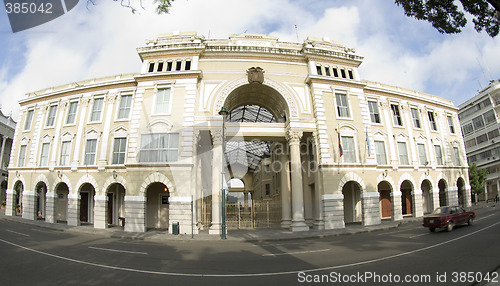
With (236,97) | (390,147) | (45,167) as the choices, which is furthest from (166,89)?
(390,147)

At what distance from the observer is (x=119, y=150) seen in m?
Result: 24.1

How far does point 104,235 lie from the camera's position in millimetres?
19094

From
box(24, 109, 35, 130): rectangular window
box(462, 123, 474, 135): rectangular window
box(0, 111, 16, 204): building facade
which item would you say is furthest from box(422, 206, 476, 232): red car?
box(0, 111, 16, 204): building facade

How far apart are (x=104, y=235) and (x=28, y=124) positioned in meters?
19.8

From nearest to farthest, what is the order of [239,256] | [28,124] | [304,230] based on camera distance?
1. [239,256]
2. [304,230]
3. [28,124]

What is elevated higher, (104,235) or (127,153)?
(127,153)

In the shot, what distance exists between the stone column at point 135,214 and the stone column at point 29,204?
45.4ft

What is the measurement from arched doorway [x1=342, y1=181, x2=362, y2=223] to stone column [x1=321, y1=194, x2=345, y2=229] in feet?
18.4

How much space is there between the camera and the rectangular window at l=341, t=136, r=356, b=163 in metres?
23.3

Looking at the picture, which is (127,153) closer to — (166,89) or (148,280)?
(166,89)

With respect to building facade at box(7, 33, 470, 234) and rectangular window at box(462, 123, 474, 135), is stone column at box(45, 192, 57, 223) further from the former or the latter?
rectangular window at box(462, 123, 474, 135)

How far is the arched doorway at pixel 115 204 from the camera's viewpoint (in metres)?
26.2

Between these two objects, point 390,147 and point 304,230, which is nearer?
point 304,230

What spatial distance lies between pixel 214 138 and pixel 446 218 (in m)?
16.8
